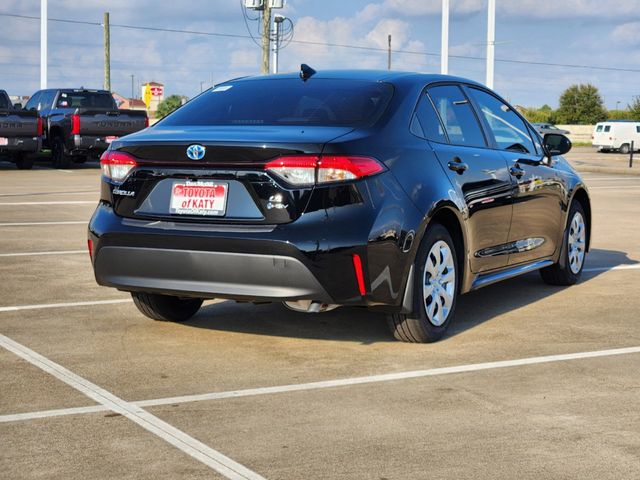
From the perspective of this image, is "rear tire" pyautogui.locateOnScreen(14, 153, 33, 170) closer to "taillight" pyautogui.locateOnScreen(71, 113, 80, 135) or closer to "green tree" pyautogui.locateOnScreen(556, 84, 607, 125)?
"taillight" pyautogui.locateOnScreen(71, 113, 80, 135)

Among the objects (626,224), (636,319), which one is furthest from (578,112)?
(636,319)

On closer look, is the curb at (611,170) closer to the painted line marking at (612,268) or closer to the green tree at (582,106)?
the painted line marking at (612,268)

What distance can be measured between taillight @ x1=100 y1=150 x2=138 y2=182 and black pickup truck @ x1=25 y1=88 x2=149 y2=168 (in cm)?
1994

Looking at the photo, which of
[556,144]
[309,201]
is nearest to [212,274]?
[309,201]

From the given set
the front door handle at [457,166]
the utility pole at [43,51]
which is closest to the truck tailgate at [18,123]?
the utility pole at [43,51]

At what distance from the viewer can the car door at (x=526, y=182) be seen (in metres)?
7.95

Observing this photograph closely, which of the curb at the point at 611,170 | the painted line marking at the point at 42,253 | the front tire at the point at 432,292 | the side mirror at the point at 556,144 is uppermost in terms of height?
the side mirror at the point at 556,144

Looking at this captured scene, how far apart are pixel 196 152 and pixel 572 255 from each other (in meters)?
4.10

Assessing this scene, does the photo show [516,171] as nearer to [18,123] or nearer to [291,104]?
[291,104]

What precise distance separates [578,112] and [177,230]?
103 m

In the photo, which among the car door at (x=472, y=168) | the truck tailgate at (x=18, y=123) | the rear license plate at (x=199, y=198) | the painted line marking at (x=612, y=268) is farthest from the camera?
the truck tailgate at (x=18, y=123)

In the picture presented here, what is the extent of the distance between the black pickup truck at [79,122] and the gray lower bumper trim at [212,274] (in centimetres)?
2024

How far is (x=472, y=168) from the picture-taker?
23.7 ft

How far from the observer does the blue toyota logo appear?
617 cm
